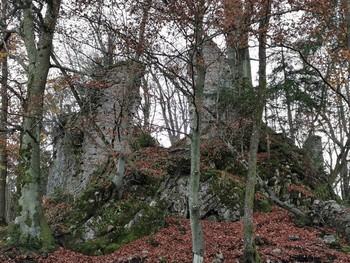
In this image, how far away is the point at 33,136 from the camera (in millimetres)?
7875

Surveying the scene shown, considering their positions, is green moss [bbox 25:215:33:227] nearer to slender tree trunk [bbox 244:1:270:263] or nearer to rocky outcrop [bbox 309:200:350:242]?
slender tree trunk [bbox 244:1:270:263]

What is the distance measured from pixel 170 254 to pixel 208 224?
75.8 inches

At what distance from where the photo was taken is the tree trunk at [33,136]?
752 centimetres

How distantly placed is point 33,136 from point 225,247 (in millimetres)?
5228

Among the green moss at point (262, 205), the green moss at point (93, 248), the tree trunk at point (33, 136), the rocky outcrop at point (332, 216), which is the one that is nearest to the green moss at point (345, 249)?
the rocky outcrop at point (332, 216)

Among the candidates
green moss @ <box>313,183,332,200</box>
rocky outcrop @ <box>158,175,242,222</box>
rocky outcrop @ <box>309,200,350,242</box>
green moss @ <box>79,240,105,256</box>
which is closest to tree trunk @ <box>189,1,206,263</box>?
green moss @ <box>79,240,105,256</box>

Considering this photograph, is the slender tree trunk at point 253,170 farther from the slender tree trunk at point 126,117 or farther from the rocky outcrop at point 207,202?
the slender tree trunk at point 126,117

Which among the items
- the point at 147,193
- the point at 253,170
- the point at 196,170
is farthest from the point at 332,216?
the point at 147,193

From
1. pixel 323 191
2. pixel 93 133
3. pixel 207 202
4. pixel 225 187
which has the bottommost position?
pixel 207 202

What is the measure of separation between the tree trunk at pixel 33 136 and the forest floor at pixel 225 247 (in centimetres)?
58

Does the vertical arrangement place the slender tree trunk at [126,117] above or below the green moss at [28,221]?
above

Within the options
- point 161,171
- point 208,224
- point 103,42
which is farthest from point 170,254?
point 103,42

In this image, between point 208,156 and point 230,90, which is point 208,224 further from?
point 230,90

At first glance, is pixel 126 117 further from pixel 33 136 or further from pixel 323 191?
pixel 323 191
